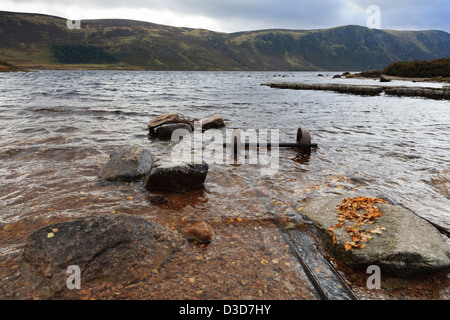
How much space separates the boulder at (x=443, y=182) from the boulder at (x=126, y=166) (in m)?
7.52

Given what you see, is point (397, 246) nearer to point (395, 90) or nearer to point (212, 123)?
point (212, 123)

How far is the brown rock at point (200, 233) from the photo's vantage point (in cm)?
405

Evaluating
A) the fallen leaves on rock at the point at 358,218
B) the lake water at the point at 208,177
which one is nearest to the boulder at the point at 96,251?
the lake water at the point at 208,177

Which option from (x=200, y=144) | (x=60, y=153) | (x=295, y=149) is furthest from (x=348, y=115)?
(x=60, y=153)

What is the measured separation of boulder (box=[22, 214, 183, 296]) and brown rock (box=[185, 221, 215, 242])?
275 millimetres

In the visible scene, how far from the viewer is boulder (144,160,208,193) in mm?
5871

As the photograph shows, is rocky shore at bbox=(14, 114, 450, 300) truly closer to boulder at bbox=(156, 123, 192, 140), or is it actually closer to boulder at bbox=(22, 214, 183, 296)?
boulder at bbox=(22, 214, 183, 296)

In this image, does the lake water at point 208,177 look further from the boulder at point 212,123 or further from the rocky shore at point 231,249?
the boulder at point 212,123

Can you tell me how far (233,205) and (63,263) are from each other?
3.22 m

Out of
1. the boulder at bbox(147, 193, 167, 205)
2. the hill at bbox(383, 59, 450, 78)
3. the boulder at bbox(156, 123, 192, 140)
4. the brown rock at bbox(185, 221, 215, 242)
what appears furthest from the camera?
the hill at bbox(383, 59, 450, 78)

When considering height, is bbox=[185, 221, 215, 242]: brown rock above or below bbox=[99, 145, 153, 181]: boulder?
below

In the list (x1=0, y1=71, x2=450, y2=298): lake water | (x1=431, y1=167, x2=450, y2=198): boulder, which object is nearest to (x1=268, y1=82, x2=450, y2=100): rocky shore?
(x1=0, y1=71, x2=450, y2=298): lake water

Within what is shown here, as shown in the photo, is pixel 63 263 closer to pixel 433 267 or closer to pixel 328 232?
pixel 328 232
